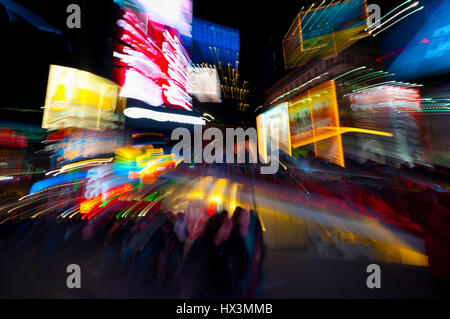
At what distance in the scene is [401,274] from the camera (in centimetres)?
259

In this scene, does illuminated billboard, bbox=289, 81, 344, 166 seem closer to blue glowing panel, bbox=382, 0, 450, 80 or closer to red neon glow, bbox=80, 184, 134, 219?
blue glowing panel, bbox=382, 0, 450, 80

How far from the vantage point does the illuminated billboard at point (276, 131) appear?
8.06 meters

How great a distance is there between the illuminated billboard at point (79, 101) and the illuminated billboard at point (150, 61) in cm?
68

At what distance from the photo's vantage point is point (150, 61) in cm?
745

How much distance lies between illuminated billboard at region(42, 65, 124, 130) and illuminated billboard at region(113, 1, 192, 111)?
680mm

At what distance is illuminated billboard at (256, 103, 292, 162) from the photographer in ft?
26.5

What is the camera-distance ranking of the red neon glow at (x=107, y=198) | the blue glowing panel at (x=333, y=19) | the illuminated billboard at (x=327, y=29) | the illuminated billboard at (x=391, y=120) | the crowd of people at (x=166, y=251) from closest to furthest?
the crowd of people at (x=166, y=251), the red neon glow at (x=107, y=198), the illuminated billboard at (x=391, y=120), the blue glowing panel at (x=333, y=19), the illuminated billboard at (x=327, y=29)

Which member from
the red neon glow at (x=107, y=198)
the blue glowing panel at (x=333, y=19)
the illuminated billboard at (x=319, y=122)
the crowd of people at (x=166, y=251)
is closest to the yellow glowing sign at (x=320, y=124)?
the illuminated billboard at (x=319, y=122)

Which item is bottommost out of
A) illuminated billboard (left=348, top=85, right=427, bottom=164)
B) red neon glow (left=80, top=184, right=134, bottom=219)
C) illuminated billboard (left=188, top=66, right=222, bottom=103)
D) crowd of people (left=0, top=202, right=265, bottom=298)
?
crowd of people (left=0, top=202, right=265, bottom=298)

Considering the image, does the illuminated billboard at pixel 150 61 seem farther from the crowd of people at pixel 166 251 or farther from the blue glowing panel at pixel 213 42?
the crowd of people at pixel 166 251

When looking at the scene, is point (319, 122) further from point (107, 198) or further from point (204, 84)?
point (107, 198)

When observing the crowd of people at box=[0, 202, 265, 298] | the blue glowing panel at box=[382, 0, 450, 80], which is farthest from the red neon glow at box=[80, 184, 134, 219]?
the blue glowing panel at box=[382, 0, 450, 80]
